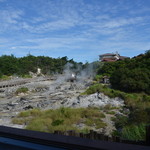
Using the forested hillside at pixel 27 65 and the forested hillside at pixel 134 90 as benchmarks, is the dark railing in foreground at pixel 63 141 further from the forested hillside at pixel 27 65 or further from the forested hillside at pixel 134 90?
the forested hillside at pixel 27 65

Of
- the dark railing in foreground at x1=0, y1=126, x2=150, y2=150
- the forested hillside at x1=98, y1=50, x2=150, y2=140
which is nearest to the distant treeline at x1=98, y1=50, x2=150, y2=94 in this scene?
the forested hillside at x1=98, y1=50, x2=150, y2=140

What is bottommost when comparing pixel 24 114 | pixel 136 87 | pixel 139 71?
pixel 24 114

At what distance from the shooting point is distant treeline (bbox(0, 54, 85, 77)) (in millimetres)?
55000

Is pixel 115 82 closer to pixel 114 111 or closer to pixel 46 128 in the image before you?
pixel 114 111

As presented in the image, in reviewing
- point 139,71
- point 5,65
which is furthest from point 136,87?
point 5,65

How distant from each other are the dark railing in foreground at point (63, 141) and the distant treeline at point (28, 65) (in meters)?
54.4

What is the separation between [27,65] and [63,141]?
62.9m

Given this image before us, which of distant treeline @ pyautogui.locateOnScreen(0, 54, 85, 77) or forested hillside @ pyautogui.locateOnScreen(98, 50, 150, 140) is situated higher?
distant treeline @ pyautogui.locateOnScreen(0, 54, 85, 77)

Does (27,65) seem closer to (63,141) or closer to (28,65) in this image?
(28,65)

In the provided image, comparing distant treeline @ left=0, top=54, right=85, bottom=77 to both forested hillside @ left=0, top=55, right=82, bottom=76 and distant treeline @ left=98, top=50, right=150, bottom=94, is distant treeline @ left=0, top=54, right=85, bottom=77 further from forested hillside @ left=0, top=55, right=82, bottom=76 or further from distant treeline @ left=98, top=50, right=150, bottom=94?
Answer: distant treeline @ left=98, top=50, right=150, bottom=94

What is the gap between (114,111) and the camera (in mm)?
15828

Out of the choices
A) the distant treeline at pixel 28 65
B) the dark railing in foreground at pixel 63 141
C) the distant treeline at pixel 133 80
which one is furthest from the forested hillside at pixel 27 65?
the dark railing in foreground at pixel 63 141

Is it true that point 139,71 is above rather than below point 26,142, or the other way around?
above

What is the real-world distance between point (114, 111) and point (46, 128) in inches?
264
